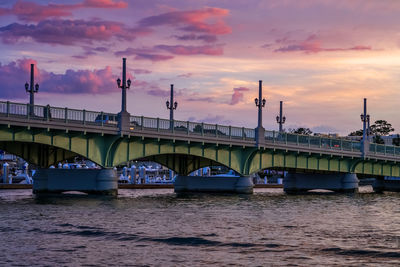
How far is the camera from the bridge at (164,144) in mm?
55875

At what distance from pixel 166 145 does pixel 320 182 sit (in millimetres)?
34396

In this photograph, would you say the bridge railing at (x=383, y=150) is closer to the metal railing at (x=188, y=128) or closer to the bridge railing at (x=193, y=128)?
the metal railing at (x=188, y=128)

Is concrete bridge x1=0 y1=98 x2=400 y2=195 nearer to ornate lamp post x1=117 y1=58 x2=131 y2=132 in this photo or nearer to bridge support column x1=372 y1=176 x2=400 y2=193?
ornate lamp post x1=117 y1=58 x2=131 y2=132

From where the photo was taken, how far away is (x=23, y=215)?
4119 centimetres

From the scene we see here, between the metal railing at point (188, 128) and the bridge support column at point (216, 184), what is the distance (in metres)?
5.60

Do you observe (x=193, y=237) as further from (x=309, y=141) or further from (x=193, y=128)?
(x=309, y=141)

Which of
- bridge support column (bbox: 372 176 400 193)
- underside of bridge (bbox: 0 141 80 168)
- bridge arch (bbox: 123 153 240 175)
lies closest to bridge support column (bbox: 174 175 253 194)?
bridge arch (bbox: 123 153 240 175)

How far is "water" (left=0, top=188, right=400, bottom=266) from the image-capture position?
79.8 feet

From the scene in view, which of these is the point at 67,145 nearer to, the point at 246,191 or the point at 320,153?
the point at 246,191

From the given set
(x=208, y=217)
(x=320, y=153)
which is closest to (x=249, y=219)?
(x=208, y=217)

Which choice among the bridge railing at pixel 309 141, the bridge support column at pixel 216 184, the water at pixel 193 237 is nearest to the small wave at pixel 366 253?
the water at pixel 193 237

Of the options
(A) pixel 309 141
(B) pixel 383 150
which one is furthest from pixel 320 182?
(A) pixel 309 141

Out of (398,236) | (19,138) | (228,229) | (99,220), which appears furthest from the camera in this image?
(19,138)

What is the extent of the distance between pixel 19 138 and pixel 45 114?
3.10 metres
